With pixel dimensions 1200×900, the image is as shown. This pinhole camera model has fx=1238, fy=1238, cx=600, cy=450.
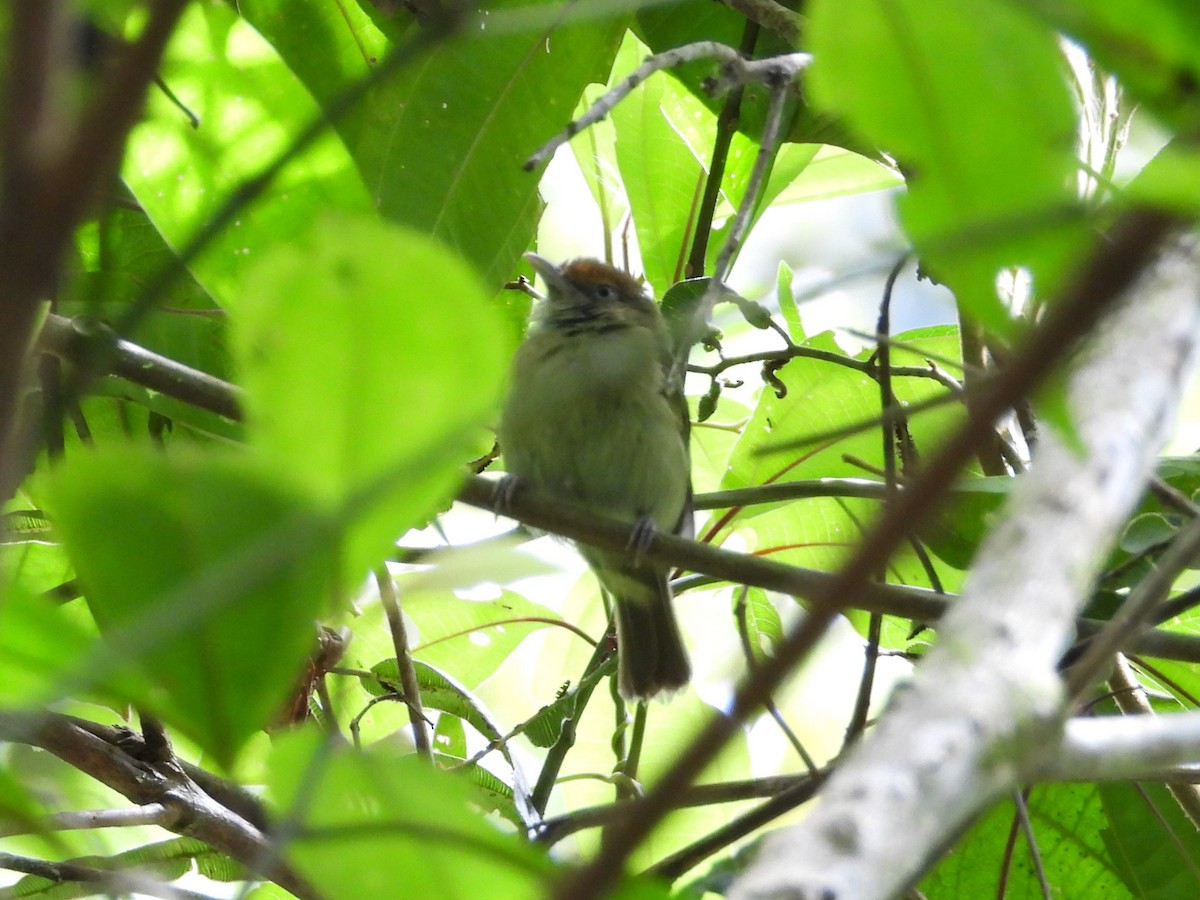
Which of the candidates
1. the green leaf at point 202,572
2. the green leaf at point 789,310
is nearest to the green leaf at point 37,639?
the green leaf at point 202,572

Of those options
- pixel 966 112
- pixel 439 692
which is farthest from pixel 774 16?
pixel 966 112

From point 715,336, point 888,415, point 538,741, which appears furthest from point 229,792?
point 888,415

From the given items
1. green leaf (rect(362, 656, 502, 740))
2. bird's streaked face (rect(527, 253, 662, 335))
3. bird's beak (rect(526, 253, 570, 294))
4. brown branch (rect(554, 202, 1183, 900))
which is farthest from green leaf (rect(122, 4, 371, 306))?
bird's streaked face (rect(527, 253, 662, 335))

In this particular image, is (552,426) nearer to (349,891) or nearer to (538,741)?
(538,741)

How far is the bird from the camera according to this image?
371 cm

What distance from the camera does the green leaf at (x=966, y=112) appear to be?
23.1 inches

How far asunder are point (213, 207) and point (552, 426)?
243cm

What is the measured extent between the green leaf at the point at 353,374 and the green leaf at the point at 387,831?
0.54 feet

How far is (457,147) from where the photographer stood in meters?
2.38

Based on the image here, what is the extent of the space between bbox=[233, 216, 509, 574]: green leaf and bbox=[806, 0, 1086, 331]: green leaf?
0.70 feet

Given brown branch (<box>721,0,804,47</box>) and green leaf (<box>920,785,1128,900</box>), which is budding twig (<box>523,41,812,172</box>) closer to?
brown branch (<box>721,0,804,47</box>)

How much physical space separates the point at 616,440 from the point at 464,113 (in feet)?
5.03

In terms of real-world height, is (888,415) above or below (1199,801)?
above

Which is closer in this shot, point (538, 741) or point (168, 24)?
point (168, 24)
